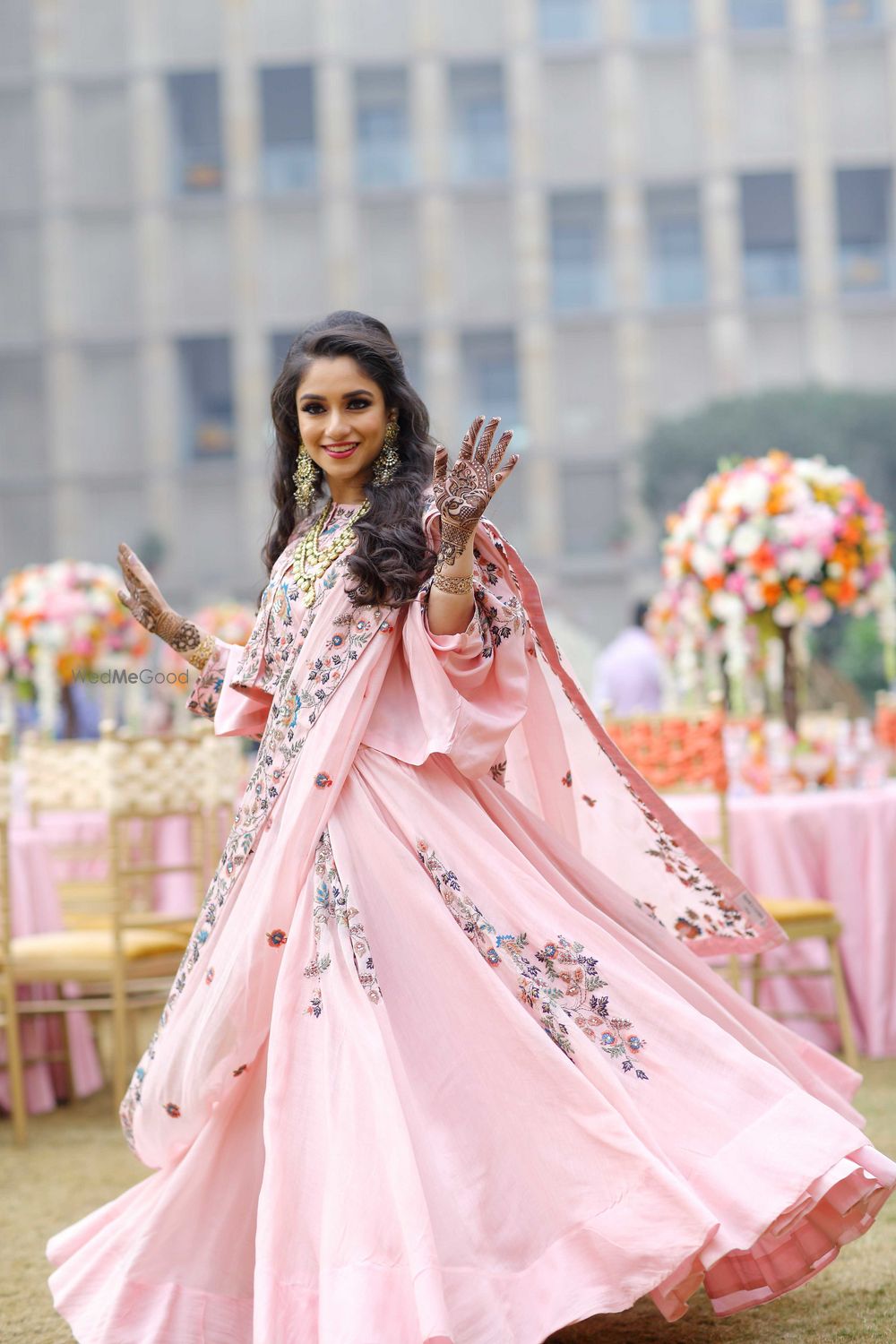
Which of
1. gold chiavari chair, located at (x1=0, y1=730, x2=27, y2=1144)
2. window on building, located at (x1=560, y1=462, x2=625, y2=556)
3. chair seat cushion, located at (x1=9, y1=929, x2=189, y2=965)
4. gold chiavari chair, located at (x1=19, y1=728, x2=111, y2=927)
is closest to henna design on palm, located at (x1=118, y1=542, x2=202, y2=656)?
gold chiavari chair, located at (x1=0, y1=730, x2=27, y2=1144)

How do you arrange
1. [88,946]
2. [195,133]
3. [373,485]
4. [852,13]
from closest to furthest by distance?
[373,485] < [88,946] < [852,13] < [195,133]

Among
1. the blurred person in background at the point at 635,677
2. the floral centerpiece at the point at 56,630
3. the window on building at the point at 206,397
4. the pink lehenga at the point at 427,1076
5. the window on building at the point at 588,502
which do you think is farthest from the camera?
the window on building at the point at 206,397

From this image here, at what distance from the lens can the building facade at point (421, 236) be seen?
22234 millimetres

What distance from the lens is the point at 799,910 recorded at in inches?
167

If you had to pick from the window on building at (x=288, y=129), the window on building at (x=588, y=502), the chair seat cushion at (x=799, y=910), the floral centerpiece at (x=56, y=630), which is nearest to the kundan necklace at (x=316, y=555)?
the chair seat cushion at (x=799, y=910)

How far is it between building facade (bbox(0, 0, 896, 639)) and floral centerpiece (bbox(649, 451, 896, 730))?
1711cm

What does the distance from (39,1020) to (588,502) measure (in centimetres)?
1817

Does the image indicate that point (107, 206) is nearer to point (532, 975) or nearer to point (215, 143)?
point (215, 143)

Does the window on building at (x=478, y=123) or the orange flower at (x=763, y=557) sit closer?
the orange flower at (x=763, y=557)

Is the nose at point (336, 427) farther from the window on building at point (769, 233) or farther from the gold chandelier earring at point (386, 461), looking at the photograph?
the window on building at point (769, 233)

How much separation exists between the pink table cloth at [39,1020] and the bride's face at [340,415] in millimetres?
2585

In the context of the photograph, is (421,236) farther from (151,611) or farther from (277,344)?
(151,611)

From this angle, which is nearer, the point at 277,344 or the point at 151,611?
the point at 151,611

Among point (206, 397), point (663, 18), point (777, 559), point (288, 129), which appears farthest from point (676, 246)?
point (777, 559)
